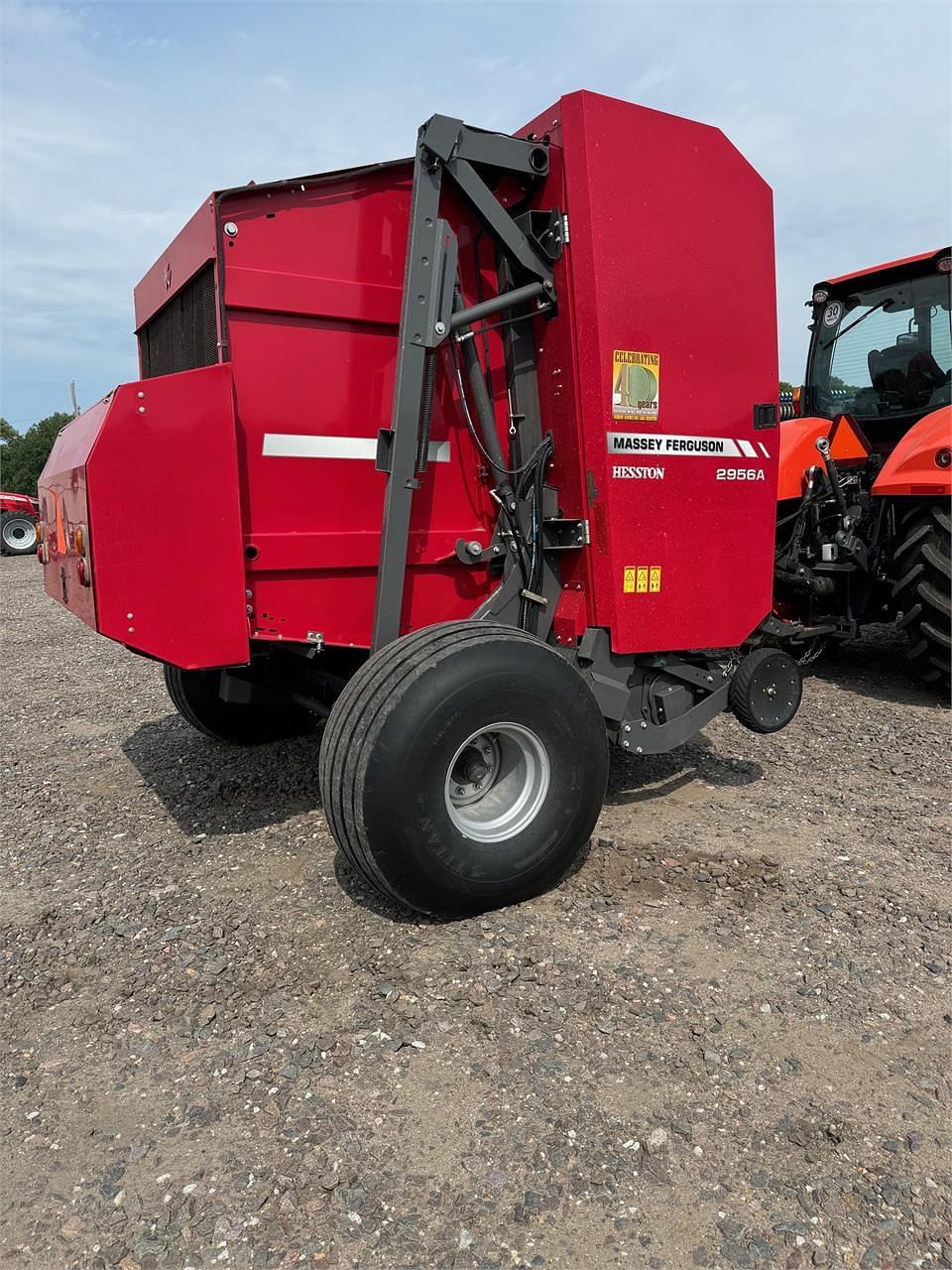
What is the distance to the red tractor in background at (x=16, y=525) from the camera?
→ 18281 mm

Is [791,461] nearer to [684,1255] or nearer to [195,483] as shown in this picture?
[195,483]

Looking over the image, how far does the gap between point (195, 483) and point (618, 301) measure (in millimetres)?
1575

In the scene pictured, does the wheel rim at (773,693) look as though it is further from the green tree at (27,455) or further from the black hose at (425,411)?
the green tree at (27,455)

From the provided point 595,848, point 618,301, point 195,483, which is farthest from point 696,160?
point 595,848

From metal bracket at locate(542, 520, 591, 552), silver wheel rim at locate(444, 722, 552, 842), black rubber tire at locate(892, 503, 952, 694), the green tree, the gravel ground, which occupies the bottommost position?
the gravel ground

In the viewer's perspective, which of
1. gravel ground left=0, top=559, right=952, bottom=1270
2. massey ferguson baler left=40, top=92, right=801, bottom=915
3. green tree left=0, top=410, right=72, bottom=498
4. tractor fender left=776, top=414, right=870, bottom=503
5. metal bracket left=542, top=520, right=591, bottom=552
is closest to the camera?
gravel ground left=0, top=559, right=952, bottom=1270

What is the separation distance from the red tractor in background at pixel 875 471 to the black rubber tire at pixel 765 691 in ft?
4.67

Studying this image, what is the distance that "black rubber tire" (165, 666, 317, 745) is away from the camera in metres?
4.29

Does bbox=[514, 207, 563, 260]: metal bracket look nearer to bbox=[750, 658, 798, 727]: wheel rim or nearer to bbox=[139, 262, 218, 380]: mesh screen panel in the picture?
bbox=[139, 262, 218, 380]: mesh screen panel

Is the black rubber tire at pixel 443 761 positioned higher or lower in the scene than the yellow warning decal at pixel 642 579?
lower

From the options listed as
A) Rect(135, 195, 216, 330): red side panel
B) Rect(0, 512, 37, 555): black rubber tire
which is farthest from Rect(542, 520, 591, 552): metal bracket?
Rect(0, 512, 37, 555): black rubber tire

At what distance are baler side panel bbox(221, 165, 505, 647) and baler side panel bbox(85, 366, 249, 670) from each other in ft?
0.54

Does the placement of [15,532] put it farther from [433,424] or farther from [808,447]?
[433,424]

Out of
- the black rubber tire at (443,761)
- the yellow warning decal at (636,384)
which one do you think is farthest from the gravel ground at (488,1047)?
the yellow warning decal at (636,384)
